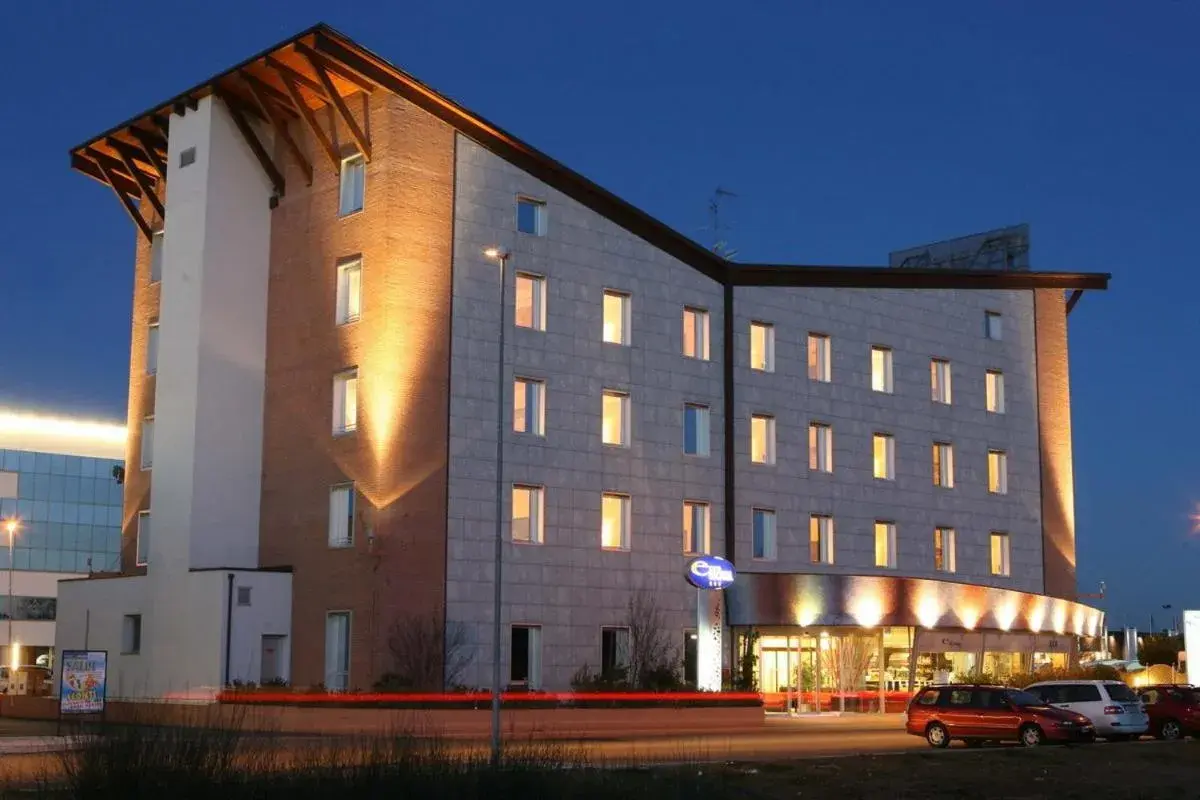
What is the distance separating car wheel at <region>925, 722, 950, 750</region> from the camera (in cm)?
3984

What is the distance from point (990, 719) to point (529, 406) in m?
19.5

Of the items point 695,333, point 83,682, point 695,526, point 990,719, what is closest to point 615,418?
point 695,526

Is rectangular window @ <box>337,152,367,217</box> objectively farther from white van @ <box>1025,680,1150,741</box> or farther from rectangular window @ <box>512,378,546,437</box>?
white van @ <box>1025,680,1150,741</box>

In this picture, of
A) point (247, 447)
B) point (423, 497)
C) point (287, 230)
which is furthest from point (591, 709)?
point (287, 230)

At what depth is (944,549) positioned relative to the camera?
65.3 meters

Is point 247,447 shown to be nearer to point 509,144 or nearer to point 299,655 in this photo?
point 299,655

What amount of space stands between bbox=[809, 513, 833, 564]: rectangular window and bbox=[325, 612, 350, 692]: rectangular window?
19.9m

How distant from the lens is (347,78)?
1992 inches

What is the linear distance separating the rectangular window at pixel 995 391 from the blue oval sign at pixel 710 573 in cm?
2024

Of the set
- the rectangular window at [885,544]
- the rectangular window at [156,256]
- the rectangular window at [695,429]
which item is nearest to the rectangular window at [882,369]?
the rectangular window at [885,544]

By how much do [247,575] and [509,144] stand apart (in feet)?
54.9

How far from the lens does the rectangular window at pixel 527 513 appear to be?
168 feet

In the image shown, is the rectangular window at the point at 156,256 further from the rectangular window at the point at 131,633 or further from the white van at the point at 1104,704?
the white van at the point at 1104,704

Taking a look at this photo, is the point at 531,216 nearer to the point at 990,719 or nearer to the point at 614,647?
the point at 614,647
